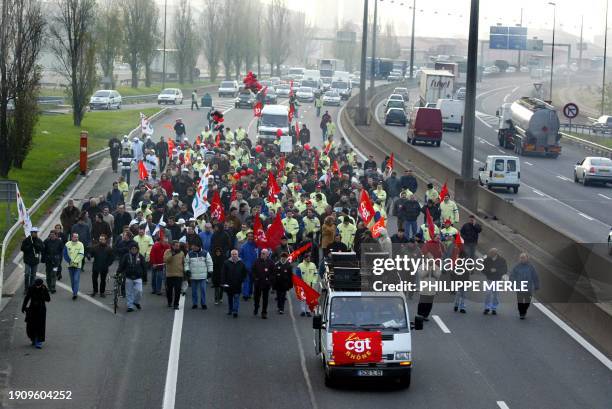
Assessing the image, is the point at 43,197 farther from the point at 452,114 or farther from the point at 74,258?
the point at 452,114

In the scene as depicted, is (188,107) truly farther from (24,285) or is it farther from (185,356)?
(185,356)

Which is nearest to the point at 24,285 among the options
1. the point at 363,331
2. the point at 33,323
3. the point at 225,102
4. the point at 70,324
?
the point at 70,324

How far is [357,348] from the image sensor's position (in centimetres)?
1812

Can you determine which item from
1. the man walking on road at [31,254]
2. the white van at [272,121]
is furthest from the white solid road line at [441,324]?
the white van at [272,121]

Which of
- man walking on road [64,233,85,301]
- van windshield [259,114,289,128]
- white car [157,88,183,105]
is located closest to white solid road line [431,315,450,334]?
man walking on road [64,233,85,301]

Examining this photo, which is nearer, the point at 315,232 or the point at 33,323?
the point at 33,323

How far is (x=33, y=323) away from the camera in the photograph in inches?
818

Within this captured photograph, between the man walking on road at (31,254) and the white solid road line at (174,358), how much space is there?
9.91ft

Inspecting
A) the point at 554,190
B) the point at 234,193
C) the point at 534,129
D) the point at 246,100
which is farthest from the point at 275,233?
the point at 246,100

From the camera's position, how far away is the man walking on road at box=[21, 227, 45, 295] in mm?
24703

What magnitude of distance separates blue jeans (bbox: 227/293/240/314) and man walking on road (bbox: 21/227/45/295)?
4.14 meters

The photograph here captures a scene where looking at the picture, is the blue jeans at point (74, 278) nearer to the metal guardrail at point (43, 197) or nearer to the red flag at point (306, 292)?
the metal guardrail at point (43, 197)

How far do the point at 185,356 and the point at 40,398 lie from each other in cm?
328

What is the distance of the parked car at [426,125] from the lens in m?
63.7
